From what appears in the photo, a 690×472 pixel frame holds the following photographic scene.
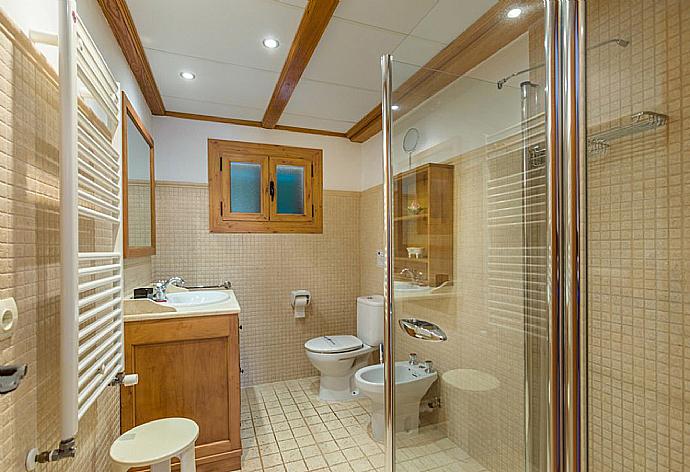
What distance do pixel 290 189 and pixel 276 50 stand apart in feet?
4.85

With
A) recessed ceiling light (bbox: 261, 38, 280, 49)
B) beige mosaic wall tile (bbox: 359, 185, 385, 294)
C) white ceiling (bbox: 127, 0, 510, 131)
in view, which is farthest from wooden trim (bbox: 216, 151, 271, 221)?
recessed ceiling light (bbox: 261, 38, 280, 49)

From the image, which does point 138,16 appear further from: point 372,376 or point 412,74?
point 372,376

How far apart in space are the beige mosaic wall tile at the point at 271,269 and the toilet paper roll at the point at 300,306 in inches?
2.9

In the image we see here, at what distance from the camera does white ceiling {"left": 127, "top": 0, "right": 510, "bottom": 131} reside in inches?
66.0

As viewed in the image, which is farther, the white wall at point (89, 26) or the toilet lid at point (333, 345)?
the toilet lid at point (333, 345)

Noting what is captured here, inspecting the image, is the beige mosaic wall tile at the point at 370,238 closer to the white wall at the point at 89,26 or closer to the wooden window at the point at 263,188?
the wooden window at the point at 263,188

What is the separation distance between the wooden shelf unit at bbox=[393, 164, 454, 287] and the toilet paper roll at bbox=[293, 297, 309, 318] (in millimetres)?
1905

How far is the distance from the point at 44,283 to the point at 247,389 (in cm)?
243

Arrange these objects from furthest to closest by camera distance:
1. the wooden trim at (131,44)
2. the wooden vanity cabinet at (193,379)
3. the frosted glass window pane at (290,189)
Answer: the frosted glass window pane at (290,189)
the wooden vanity cabinet at (193,379)
the wooden trim at (131,44)

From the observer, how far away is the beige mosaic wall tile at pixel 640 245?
0.92 m

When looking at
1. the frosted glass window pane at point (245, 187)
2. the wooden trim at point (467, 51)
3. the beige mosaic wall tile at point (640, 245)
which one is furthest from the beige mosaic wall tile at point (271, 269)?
the beige mosaic wall tile at point (640, 245)

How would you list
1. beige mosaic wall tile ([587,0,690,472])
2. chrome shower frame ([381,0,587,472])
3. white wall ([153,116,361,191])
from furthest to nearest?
1. white wall ([153,116,361,191])
2. beige mosaic wall tile ([587,0,690,472])
3. chrome shower frame ([381,0,587,472])

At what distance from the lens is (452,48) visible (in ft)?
6.03

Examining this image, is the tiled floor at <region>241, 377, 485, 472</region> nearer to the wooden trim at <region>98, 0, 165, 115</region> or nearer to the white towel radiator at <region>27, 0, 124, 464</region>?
the white towel radiator at <region>27, 0, 124, 464</region>
